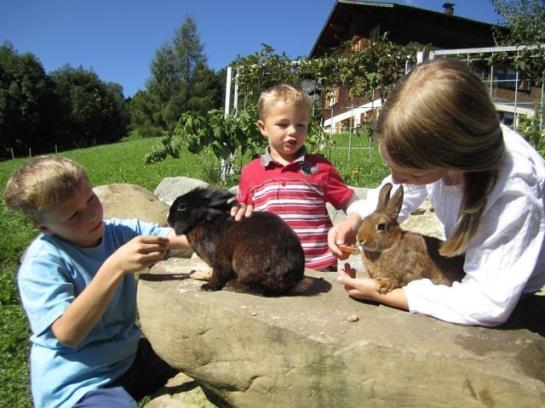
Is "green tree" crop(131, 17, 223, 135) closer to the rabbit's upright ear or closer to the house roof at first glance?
the house roof

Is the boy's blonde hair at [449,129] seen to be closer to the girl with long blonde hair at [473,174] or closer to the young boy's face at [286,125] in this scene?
the girl with long blonde hair at [473,174]

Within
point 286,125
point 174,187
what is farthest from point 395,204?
point 174,187

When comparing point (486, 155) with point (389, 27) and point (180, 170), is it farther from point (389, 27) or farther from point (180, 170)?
point (389, 27)

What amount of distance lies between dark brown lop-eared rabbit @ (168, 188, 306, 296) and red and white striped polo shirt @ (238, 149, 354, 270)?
94cm

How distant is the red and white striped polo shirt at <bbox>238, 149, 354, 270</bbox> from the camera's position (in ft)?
12.7

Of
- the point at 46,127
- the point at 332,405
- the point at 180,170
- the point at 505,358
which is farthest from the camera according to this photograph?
the point at 46,127

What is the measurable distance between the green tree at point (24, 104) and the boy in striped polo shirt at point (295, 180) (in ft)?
134

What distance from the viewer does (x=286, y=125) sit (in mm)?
3863

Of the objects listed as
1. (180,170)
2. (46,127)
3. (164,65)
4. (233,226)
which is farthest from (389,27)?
(164,65)

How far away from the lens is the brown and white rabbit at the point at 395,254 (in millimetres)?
2500

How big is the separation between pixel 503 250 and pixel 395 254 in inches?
22.0

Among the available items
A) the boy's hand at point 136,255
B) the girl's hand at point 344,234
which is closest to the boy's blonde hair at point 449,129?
the girl's hand at point 344,234

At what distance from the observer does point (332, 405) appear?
234cm

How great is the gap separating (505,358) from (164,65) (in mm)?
61695
